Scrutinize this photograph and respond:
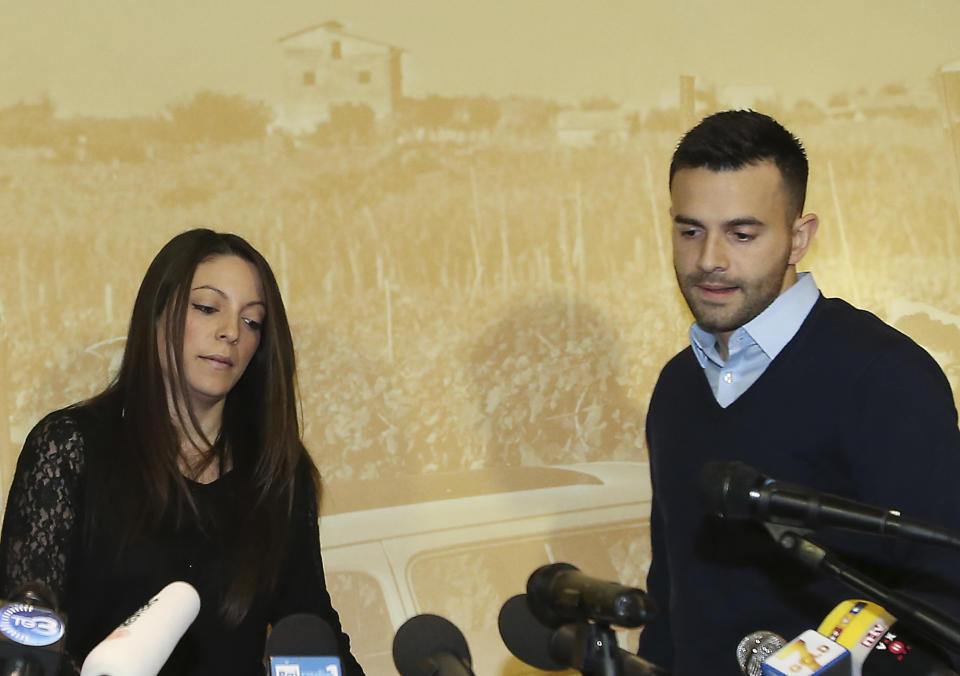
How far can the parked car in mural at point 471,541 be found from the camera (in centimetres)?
277

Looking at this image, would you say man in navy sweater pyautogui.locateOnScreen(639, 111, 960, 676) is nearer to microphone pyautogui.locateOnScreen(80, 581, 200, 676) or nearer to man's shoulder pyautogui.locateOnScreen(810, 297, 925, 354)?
man's shoulder pyautogui.locateOnScreen(810, 297, 925, 354)

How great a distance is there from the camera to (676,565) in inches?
90.4

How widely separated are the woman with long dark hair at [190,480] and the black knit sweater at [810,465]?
0.77m

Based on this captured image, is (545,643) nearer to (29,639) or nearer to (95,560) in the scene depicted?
(29,639)

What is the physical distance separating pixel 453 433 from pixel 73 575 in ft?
3.31

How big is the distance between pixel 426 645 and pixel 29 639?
1.81ft

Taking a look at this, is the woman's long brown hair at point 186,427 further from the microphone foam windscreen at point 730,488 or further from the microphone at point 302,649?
the microphone foam windscreen at point 730,488

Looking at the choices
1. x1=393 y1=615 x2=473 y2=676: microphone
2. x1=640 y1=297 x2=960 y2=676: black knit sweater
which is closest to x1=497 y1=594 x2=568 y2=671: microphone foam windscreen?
x1=393 y1=615 x2=473 y2=676: microphone

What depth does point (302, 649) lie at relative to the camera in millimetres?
1450

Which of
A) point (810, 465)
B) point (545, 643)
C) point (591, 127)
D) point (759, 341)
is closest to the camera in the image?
point (545, 643)

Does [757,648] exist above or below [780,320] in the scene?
below

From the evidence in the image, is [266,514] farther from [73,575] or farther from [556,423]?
[556,423]

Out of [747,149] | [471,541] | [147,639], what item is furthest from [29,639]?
[471,541]

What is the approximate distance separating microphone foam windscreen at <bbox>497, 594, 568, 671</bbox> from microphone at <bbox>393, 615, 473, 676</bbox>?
10 cm
